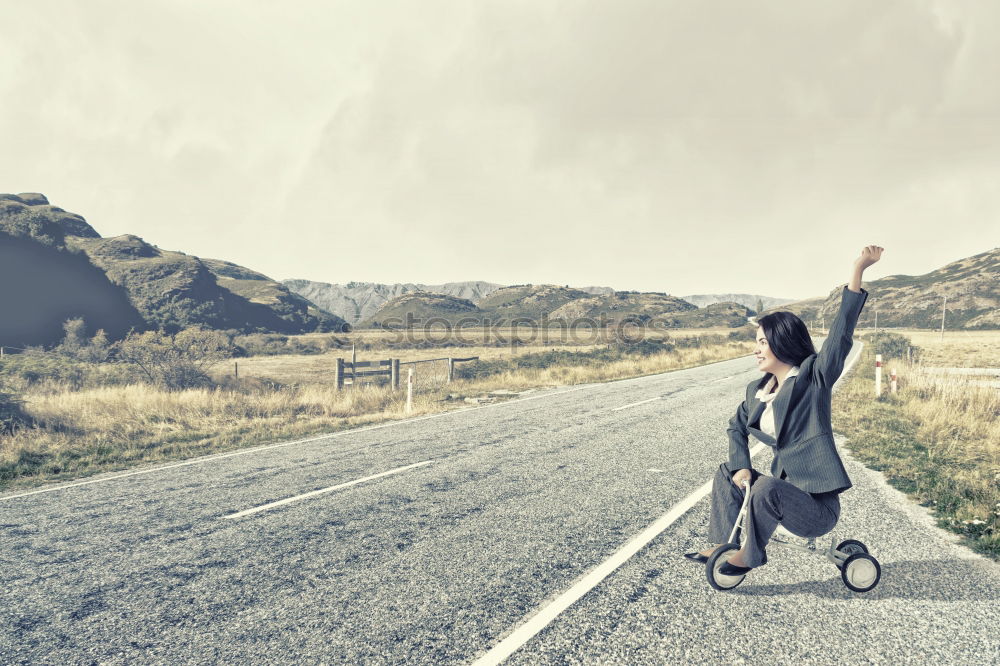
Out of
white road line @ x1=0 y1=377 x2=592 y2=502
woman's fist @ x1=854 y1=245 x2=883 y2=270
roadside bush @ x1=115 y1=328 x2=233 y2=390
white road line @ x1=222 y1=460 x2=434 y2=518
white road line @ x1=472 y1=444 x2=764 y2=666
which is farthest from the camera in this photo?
roadside bush @ x1=115 y1=328 x2=233 y2=390

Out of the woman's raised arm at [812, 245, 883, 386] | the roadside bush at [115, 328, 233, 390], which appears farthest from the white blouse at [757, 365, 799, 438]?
the roadside bush at [115, 328, 233, 390]

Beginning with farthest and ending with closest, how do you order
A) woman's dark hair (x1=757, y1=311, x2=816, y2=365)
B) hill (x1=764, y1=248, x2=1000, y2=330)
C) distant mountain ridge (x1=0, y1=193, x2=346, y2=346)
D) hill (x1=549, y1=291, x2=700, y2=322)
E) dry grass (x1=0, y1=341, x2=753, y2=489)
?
hill (x1=549, y1=291, x2=700, y2=322), hill (x1=764, y1=248, x2=1000, y2=330), distant mountain ridge (x1=0, y1=193, x2=346, y2=346), dry grass (x1=0, y1=341, x2=753, y2=489), woman's dark hair (x1=757, y1=311, x2=816, y2=365)

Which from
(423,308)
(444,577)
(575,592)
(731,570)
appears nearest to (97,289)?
(444,577)

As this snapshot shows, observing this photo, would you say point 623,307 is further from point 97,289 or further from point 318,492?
point 318,492

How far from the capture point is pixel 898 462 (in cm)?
695

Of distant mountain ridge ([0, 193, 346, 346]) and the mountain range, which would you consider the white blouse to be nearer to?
the mountain range

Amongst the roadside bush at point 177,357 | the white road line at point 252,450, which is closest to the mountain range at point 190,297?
the white road line at point 252,450

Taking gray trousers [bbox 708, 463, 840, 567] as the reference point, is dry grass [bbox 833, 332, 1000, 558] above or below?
below

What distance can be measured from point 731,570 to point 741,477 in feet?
2.08

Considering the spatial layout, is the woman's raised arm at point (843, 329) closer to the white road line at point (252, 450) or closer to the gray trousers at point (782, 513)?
the gray trousers at point (782, 513)

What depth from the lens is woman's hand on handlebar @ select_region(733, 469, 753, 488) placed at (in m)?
3.22

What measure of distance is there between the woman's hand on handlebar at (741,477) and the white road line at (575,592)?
3.72ft

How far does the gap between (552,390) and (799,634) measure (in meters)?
14.9

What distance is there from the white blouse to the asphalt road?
1138 millimetres
